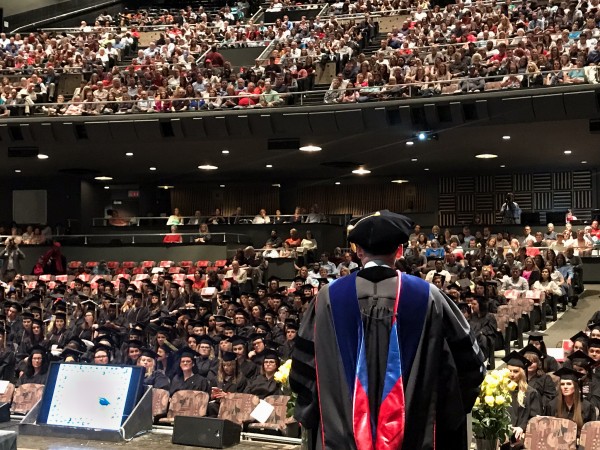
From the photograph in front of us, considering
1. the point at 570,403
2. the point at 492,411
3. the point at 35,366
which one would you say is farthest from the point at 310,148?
the point at 492,411

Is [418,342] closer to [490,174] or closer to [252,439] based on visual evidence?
[252,439]

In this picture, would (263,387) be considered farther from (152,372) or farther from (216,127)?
(216,127)

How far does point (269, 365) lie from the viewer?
29.2ft

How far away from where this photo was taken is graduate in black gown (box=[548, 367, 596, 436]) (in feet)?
22.6

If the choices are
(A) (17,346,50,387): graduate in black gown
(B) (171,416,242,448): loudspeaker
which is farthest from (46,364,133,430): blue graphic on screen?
(A) (17,346,50,387): graduate in black gown

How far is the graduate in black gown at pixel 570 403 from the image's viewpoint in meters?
6.88

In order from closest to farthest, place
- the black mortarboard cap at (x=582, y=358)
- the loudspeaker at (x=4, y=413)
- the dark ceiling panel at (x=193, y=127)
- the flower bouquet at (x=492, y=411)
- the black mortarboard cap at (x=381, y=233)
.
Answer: the black mortarboard cap at (x=381, y=233), the flower bouquet at (x=492, y=411), the loudspeaker at (x=4, y=413), the black mortarboard cap at (x=582, y=358), the dark ceiling panel at (x=193, y=127)

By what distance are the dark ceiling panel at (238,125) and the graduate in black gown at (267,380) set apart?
9237 mm

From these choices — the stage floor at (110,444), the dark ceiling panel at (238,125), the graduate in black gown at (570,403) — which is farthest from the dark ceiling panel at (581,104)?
the stage floor at (110,444)

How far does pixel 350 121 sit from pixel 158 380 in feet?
29.3

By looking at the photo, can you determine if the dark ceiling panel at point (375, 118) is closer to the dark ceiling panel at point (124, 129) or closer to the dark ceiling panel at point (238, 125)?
the dark ceiling panel at point (238, 125)

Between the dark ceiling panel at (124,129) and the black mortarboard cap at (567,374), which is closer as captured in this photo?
the black mortarboard cap at (567,374)

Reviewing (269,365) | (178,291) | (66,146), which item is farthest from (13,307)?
(269,365)

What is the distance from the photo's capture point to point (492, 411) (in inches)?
199
